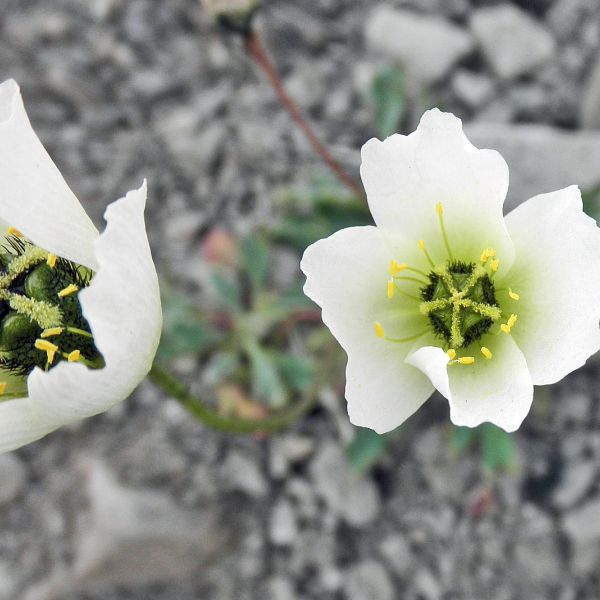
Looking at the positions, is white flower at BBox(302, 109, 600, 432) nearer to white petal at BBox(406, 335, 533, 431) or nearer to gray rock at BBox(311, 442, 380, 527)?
white petal at BBox(406, 335, 533, 431)

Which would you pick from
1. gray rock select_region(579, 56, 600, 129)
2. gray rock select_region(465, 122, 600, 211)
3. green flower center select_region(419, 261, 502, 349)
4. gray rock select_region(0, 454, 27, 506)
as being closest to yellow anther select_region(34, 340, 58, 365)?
green flower center select_region(419, 261, 502, 349)

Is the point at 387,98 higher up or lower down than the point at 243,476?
higher up

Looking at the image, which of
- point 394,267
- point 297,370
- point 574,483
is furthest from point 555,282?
point 297,370

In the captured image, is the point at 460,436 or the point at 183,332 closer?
the point at 460,436

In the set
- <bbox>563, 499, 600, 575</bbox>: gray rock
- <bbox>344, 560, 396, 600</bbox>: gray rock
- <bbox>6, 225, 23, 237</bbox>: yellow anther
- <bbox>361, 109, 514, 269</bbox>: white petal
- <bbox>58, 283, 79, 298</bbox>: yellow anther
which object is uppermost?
<bbox>6, 225, 23, 237</bbox>: yellow anther

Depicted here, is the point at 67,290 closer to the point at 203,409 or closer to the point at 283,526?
the point at 203,409

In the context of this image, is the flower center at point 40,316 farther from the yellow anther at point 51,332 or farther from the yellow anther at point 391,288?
the yellow anther at point 391,288

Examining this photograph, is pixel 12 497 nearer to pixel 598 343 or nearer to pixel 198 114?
pixel 198 114
